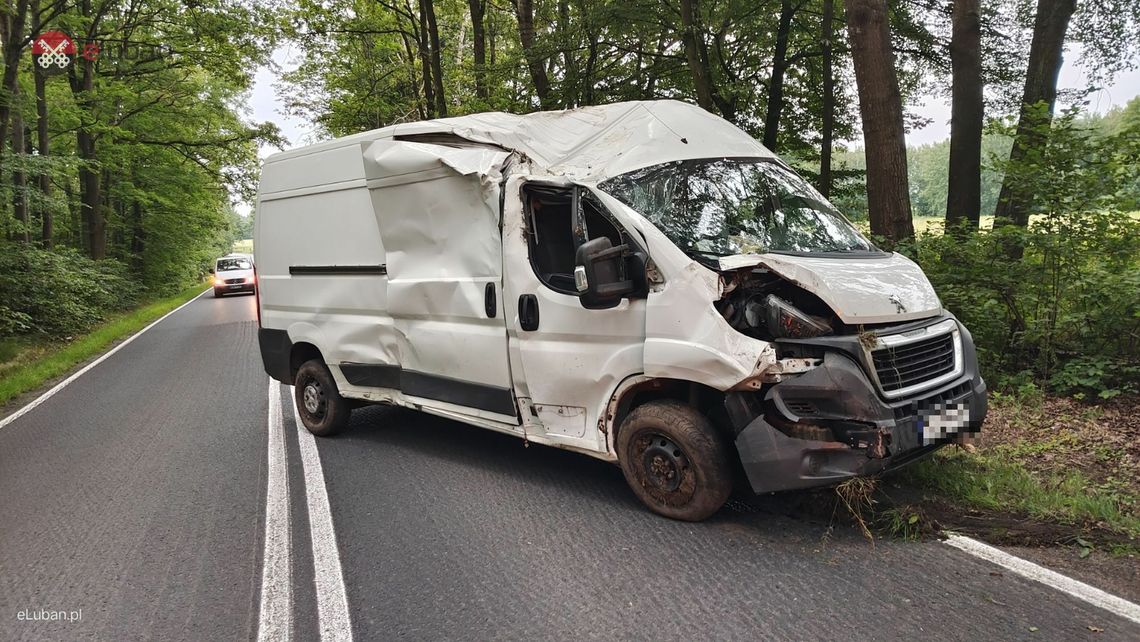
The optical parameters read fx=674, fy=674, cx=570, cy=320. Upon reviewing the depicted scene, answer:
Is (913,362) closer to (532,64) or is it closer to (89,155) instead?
(532,64)

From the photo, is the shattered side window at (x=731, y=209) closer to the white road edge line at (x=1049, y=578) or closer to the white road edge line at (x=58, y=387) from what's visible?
the white road edge line at (x=1049, y=578)

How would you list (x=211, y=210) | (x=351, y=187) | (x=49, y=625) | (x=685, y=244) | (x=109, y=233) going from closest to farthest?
(x=49, y=625)
(x=685, y=244)
(x=351, y=187)
(x=109, y=233)
(x=211, y=210)

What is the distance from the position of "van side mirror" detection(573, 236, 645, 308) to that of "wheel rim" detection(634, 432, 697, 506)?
875 mm

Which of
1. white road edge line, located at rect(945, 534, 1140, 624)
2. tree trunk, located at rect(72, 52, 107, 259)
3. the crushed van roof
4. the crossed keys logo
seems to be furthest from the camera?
tree trunk, located at rect(72, 52, 107, 259)

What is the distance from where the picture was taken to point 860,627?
2.86 metres

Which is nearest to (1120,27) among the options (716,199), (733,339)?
(716,199)

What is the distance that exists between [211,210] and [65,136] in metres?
9.80

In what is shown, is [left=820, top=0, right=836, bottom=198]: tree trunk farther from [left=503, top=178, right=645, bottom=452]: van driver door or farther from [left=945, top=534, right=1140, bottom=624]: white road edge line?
[left=945, top=534, right=1140, bottom=624]: white road edge line

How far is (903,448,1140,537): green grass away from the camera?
3.66m

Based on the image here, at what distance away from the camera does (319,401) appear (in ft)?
21.1

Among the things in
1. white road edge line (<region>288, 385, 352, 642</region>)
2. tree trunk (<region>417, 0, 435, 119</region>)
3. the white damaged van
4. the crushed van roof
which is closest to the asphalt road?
white road edge line (<region>288, 385, 352, 642</region>)

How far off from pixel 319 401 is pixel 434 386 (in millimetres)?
1716

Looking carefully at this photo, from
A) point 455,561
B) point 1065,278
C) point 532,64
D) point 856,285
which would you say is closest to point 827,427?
point 856,285

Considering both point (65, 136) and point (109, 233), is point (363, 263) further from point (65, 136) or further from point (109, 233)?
point (109, 233)
